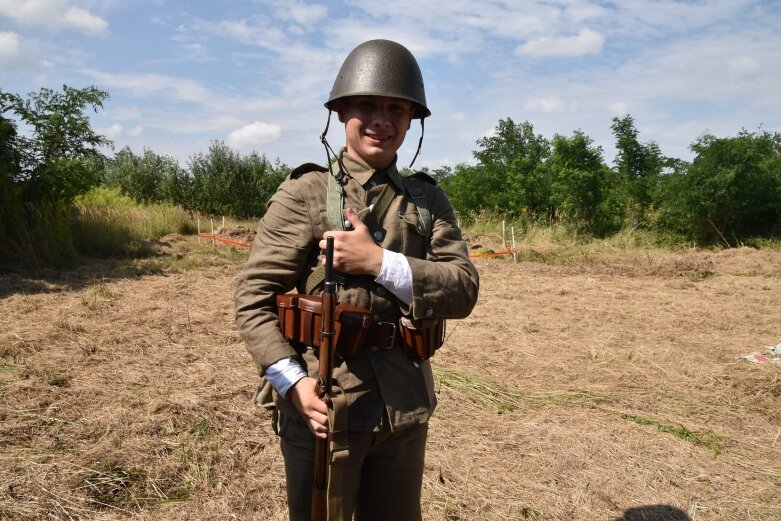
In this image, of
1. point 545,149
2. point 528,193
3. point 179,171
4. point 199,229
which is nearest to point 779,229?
point 528,193

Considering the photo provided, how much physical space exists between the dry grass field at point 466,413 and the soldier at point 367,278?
155cm

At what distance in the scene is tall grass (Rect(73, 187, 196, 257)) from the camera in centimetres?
1170

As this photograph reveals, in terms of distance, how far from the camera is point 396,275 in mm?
1571

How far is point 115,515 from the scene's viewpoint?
2.91 meters

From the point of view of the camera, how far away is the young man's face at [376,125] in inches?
66.6

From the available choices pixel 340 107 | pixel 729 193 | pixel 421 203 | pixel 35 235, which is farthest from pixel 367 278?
pixel 729 193

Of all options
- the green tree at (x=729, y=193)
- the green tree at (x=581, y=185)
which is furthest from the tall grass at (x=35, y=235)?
the green tree at (x=729, y=193)

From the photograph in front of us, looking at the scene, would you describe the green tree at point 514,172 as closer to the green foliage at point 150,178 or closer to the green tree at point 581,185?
the green tree at point 581,185

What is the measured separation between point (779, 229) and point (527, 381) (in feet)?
43.7

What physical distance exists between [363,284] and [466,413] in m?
3.07

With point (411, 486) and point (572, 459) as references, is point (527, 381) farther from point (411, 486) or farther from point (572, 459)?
point (411, 486)

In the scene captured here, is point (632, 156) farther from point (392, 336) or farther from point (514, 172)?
point (392, 336)

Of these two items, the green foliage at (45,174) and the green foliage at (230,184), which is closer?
the green foliage at (45,174)

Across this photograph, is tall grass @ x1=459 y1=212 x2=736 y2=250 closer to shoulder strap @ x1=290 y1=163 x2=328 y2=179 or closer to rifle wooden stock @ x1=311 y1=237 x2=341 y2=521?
A: shoulder strap @ x1=290 y1=163 x2=328 y2=179
